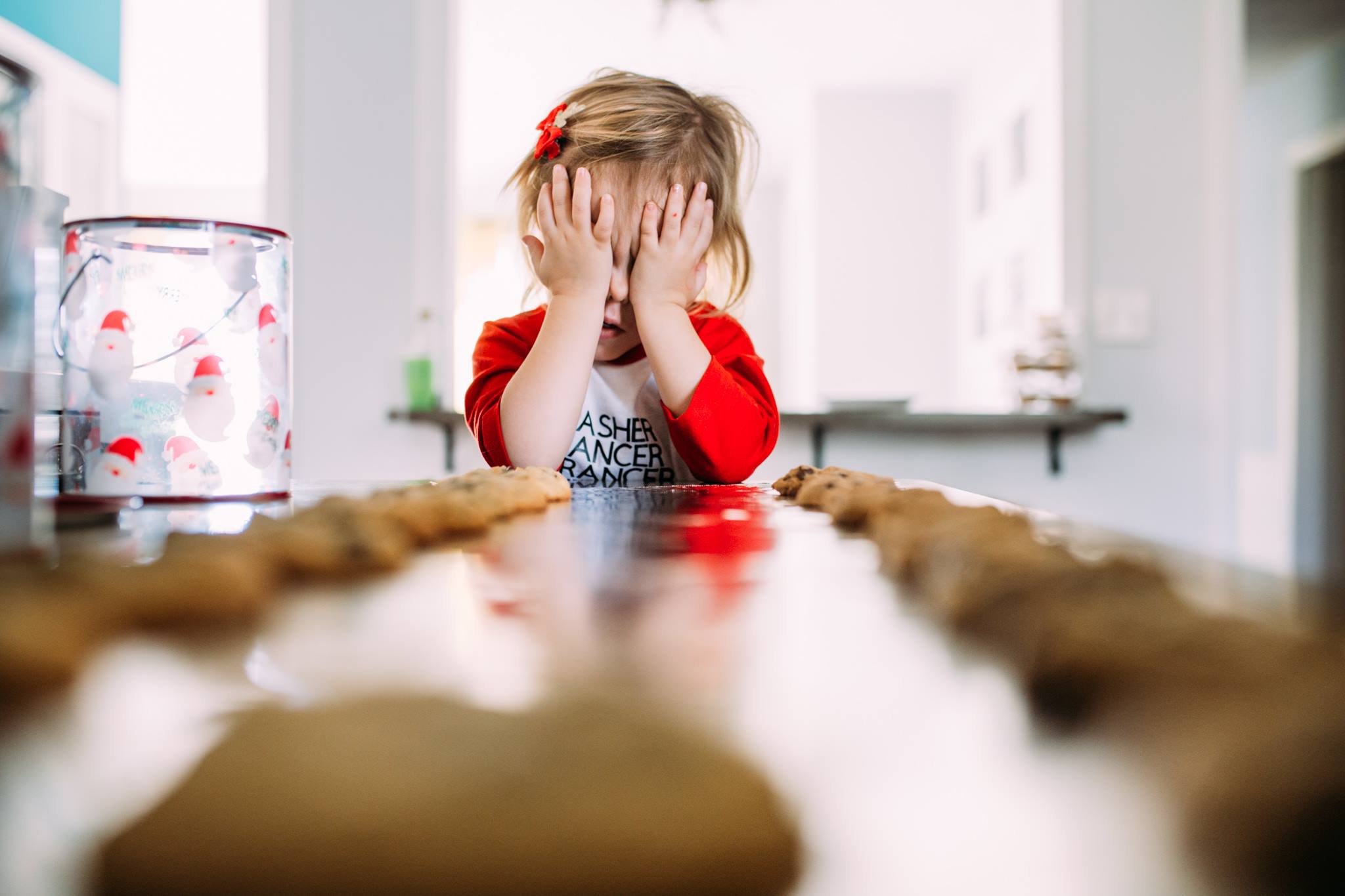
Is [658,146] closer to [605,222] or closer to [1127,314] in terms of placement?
[605,222]

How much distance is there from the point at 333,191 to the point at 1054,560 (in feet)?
7.85

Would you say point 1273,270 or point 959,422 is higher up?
point 1273,270

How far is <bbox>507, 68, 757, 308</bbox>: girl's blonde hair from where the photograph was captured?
1065mm

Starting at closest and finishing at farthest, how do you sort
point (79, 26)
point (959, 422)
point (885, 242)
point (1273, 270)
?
1. point (959, 422)
2. point (79, 26)
3. point (1273, 270)
4. point (885, 242)

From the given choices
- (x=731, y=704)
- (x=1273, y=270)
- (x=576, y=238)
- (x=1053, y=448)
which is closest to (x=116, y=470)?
(x=731, y=704)

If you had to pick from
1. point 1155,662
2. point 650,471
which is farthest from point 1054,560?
point 650,471

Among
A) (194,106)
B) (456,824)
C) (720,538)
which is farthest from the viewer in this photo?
(194,106)

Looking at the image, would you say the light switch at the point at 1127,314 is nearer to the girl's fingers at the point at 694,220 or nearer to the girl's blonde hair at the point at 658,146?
the girl's blonde hair at the point at 658,146

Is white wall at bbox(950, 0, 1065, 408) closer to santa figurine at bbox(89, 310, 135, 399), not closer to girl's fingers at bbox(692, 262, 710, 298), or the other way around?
girl's fingers at bbox(692, 262, 710, 298)

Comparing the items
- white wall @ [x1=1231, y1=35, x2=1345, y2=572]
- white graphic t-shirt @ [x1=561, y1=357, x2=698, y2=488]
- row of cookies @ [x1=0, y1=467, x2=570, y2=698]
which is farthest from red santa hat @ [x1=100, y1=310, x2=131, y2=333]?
white wall @ [x1=1231, y1=35, x2=1345, y2=572]

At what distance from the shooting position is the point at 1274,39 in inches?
151

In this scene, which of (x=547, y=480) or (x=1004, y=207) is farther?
(x=1004, y=207)

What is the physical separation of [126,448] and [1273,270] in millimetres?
4961

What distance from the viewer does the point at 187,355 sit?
457 millimetres
